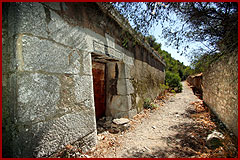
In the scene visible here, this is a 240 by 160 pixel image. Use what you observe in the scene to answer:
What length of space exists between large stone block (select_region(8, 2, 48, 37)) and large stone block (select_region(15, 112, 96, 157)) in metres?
1.03

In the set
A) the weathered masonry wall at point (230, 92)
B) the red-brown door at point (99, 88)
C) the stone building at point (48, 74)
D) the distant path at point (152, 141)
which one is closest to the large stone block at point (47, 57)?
the stone building at point (48, 74)

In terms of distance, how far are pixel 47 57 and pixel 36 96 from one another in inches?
18.8

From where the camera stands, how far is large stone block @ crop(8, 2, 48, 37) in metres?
1.21

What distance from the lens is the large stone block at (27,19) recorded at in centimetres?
121

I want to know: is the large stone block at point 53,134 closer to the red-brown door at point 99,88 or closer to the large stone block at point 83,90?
the large stone block at point 83,90

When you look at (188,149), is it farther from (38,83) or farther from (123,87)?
(38,83)

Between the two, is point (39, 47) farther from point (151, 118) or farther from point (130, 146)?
point (151, 118)

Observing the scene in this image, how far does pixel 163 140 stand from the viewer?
2164mm

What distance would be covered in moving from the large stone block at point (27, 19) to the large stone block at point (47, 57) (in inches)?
3.8

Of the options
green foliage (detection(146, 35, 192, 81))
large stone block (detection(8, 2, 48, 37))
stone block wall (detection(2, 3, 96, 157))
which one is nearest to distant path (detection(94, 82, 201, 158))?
stone block wall (detection(2, 3, 96, 157))

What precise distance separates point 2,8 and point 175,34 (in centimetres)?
273

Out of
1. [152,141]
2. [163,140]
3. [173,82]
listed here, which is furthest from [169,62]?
[152,141]

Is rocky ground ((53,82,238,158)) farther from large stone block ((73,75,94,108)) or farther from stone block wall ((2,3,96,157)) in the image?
large stone block ((73,75,94,108))

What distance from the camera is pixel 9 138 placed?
117 centimetres
